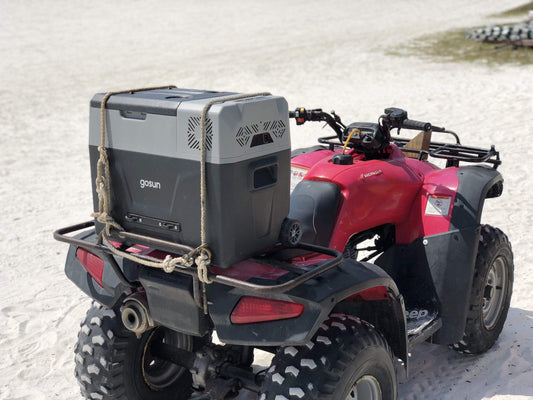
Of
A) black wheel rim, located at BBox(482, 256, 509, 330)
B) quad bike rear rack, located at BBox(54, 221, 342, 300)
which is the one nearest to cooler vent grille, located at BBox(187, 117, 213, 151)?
quad bike rear rack, located at BBox(54, 221, 342, 300)

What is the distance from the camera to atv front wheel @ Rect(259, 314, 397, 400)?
8.18 feet

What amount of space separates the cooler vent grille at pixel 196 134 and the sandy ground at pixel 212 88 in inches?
78.6

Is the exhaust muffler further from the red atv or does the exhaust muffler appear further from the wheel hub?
the wheel hub

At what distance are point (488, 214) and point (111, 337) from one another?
4.55 metres

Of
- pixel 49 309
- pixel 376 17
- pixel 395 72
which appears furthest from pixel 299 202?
pixel 376 17

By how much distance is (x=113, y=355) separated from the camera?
3.10m

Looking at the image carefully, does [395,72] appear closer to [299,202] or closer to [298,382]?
[299,202]

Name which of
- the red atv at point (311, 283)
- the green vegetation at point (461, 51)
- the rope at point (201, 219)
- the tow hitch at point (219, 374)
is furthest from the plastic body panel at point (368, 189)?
the green vegetation at point (461, 51)

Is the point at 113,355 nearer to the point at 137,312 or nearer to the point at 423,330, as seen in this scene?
the point at 137,312

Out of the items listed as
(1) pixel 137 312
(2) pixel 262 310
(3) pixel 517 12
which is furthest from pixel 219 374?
(3) pixel 517 12

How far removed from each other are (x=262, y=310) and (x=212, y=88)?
11244 millimetres

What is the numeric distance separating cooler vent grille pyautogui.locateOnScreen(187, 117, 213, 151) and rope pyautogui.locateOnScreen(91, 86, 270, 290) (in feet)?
0.06

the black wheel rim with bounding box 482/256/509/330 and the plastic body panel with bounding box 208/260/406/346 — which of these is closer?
the plastic body panel with bounding box 208/260/406/346

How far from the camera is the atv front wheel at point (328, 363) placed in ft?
8.18
